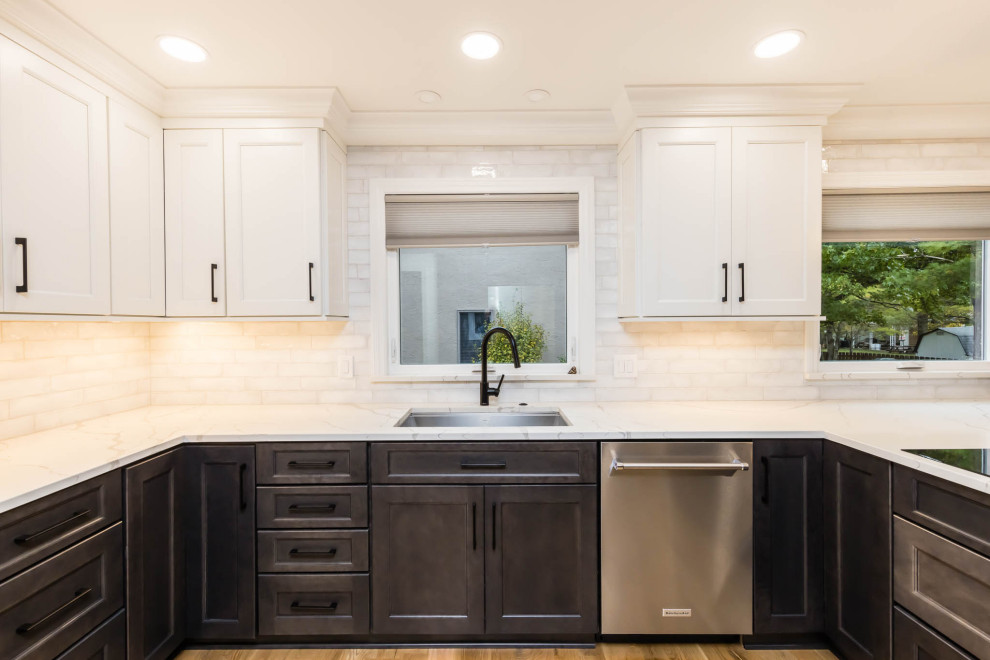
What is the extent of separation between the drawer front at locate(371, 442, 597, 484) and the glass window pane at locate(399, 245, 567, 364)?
0.83 meters

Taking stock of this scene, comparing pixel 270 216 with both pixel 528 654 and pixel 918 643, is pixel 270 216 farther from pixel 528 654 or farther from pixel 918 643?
pixel 918 643

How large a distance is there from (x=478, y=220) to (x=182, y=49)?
4.62 feet

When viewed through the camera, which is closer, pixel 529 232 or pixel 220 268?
pixel 220 268

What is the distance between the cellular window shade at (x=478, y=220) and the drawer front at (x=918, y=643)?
6.40 ft

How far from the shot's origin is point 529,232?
2621mm

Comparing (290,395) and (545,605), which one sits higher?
(290,395)

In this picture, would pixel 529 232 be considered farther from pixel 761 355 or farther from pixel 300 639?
pixel 300 639

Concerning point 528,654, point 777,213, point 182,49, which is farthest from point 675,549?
point 182,49

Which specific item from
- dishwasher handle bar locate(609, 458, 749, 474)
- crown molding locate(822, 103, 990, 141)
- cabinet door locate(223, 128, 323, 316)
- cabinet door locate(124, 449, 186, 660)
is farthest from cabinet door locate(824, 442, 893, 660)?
cabinet door locate(124, 449, 186, 660)

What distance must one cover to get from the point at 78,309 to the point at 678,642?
8.48 feet

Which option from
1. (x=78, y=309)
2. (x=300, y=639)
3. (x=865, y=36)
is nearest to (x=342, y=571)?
(x=300, y=639)

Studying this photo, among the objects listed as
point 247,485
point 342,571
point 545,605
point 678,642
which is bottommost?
point 678,642

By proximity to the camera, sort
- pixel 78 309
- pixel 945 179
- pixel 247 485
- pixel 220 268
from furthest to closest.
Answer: pixel 945 179 → pixel 220 268 → pixel 247 485 → pixel 78 309

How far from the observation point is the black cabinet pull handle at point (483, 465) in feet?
6.27
